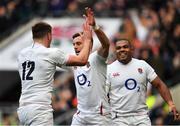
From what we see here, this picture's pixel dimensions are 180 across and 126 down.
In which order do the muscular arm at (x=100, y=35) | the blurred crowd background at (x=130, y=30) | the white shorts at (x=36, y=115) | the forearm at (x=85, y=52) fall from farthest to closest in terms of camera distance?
the blurred crowd background at (x=130, y=30) < the muscular arm at (x=100, y=35) < the white shorts at (x=36, y=115) < the forearm at (x=85, y=52)

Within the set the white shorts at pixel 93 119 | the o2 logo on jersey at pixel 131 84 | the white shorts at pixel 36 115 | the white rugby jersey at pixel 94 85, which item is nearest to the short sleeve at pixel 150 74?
the o2 logo on jersey at pixel 131 84

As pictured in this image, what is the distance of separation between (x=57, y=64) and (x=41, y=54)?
25cm

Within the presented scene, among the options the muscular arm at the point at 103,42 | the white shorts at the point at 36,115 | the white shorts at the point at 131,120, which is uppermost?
the muscular arm at the point at 103,42

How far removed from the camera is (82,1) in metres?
25.8

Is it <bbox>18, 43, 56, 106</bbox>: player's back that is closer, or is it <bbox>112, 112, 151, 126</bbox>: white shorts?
<bbox>18, 43, 56, 106</bbox>: player's back

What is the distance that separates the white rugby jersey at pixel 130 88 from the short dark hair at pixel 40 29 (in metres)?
2.06

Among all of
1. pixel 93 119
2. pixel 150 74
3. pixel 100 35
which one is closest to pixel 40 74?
pixel 100 35

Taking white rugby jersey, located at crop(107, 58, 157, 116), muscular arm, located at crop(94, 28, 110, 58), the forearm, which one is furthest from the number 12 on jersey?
white rugby jersey, located at crop(107, 58, 157, 116)

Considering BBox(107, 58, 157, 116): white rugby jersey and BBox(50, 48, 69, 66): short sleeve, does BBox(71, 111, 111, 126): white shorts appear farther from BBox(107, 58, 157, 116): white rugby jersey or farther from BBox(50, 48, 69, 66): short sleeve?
BBox(50, 48, 69, 66): short sleeve

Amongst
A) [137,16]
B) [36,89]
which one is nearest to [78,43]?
Answer: [36,89]

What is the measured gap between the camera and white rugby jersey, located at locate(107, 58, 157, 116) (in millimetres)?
12641

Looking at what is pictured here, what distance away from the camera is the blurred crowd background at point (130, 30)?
64.0 feet

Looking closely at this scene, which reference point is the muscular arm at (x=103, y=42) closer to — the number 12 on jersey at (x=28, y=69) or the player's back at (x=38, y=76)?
the player's back at (x=38, y=76)

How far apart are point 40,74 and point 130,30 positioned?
11698mm
